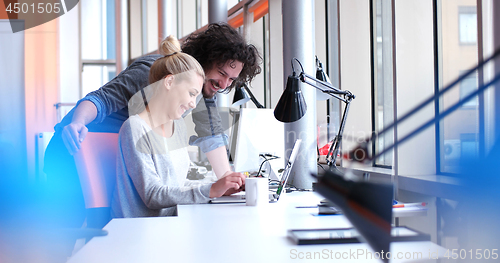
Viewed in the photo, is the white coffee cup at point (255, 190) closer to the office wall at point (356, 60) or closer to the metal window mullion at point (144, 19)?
the office wall at point (356, 60)

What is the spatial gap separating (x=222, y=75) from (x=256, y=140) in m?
0.48

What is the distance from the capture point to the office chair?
128cm

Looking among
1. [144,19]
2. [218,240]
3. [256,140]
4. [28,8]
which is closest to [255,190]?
[218,240]

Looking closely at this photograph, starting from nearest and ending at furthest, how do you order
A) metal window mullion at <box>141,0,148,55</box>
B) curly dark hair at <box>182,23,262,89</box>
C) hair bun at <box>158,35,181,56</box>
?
hair bun at <box>158,35,181,56</box>
curly dark hair at <box>182,23,262,89</box>
metal window mullion at <box>141,0,148,55</box>

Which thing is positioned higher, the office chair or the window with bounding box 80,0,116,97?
the window with bounding box 80,0,116,97

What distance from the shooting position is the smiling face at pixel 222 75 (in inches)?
64.4

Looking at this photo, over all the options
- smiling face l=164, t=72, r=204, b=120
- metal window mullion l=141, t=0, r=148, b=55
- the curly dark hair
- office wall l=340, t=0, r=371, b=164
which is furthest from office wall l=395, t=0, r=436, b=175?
metal window mullion l=141, t=0, r=148, b=55

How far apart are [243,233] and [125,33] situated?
7.50 meters

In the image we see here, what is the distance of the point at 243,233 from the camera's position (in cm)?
85

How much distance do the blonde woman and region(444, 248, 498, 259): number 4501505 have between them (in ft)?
2.31

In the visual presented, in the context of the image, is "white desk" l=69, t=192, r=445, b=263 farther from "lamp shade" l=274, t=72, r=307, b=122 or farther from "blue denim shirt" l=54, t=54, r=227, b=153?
"blue denim shirt" l=54, t=54, r=227, b=153

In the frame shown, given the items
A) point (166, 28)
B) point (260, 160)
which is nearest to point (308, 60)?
point (260, 160)

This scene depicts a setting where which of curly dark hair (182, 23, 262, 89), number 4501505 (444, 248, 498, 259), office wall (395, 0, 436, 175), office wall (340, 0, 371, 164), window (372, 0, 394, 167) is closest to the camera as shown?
number 4501505 (444, 248, 498, 259)

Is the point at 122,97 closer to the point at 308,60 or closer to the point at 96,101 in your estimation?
the point at 96,101
